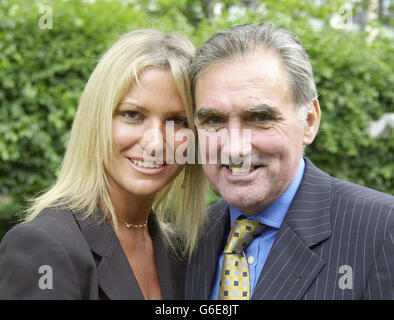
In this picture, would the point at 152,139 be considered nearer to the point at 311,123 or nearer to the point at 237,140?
the point at 237,140

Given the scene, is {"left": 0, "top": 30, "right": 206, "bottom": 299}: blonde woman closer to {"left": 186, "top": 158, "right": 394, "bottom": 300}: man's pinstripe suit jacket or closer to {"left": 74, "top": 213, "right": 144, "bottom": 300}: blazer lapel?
{"left": 74, "top": 213, "right": 144, "bottom": 300}: blazer lapel

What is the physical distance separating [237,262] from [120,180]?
723mm

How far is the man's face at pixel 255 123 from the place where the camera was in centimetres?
235

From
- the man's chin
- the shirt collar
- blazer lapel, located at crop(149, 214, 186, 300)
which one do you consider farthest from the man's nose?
blazer lapel, located at crop(149, 214, 186, 300)

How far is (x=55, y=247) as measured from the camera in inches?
84.6

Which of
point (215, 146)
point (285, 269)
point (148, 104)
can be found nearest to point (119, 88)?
point (148, 104)

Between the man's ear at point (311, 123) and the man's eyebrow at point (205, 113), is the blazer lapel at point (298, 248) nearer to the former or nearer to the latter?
the man's ear at point (311, 123)

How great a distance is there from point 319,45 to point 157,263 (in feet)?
11.8

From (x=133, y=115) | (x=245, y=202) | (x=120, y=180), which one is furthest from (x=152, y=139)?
(x=245, y=202)

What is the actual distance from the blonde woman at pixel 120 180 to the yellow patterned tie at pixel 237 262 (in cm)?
41

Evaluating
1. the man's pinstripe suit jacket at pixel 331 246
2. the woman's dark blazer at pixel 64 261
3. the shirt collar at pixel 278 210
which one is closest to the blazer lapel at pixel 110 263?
the woman's dark blazer at pixel 64 261

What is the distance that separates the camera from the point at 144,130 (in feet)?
8.46

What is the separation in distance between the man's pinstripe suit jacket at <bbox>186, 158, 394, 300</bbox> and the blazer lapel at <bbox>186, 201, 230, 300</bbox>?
0.08 meters

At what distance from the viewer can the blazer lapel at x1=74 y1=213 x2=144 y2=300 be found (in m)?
2.33
